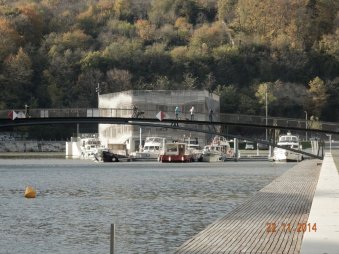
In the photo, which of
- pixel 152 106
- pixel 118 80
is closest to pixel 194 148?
pixel 152 106

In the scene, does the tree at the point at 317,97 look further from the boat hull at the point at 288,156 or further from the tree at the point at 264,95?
the boat hull at the point at 288,156

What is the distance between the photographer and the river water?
1499 inches

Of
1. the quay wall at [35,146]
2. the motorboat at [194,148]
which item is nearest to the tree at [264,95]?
the quay wall at [35,146]

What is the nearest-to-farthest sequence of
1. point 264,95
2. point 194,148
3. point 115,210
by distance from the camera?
point 115,210, point 194,148, point 264,95

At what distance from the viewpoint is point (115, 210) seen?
50.3 m

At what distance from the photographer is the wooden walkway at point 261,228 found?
33.2 metres

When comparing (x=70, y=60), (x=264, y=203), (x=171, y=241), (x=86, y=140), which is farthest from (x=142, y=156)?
(x=171, y=241)

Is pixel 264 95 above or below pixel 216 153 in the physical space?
above

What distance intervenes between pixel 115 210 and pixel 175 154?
78598 mm

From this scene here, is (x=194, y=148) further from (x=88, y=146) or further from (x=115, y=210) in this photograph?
(x=115, y=210)

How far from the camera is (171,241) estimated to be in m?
38.0

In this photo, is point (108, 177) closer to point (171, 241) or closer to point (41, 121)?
point (41, 121)

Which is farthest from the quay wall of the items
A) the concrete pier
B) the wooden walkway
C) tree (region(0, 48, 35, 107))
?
the wooden walkway

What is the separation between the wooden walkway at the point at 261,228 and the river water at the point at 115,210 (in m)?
1.12
